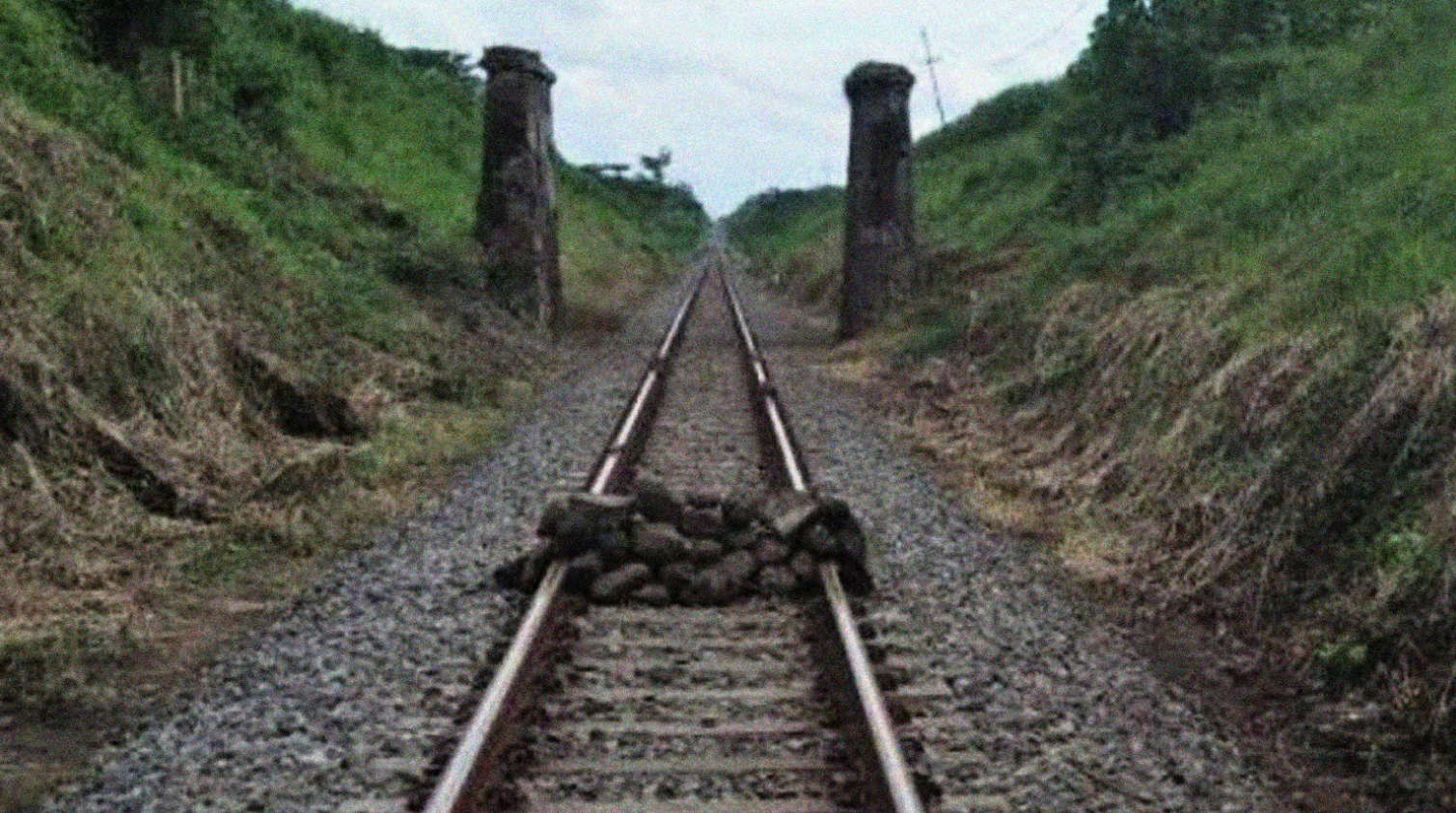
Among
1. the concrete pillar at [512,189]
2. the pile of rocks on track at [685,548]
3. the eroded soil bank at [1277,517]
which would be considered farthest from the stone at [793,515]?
the concrete pillar at [512,189]

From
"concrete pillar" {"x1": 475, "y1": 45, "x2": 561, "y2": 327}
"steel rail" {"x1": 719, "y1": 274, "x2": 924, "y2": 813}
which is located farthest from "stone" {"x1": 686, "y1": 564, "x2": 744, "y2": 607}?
"concrete pillar" {"x1": 475, "y1": 45, "x2": 561, "y2": 327}

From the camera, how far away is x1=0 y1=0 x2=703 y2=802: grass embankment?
8812mm

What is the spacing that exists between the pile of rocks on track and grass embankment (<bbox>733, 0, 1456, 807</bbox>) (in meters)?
1.74

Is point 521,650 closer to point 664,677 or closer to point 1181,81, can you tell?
point 664,677

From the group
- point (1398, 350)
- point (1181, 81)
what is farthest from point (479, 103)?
point (1398, 350)

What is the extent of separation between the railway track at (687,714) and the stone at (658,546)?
1.29ft

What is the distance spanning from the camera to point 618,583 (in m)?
8.47

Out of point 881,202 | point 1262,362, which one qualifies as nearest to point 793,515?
point 1262,362

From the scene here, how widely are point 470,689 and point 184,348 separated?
224 inches

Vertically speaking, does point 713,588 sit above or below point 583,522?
below

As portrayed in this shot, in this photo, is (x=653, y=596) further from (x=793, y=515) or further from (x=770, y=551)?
(x=793, y=515)

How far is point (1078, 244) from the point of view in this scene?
714 inches

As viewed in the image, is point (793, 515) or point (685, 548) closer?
point (685, 548)

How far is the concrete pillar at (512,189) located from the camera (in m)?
24.4
